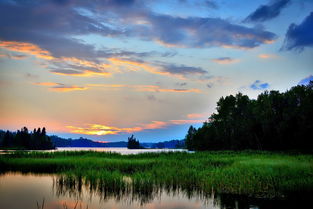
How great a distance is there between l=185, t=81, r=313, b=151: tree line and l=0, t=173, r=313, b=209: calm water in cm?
4960

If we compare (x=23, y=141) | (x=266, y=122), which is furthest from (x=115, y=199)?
(x=23, y=141)

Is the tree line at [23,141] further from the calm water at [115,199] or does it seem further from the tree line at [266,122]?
the calm water at [115,199]

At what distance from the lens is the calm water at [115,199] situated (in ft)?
54.5

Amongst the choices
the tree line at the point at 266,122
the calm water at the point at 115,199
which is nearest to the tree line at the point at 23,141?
the tree line at the point at 266,122

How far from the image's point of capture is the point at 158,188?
68.5 ft

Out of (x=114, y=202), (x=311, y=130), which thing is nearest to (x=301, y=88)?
(x=311, y=130)

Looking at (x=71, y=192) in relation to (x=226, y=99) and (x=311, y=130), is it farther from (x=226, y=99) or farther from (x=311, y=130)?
(x=226, y=99)

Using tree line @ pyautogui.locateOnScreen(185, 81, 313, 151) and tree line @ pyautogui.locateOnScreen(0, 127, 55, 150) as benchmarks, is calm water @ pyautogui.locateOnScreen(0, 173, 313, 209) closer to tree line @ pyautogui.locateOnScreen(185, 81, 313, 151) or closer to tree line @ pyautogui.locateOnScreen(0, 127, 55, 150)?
tree line @ pyautogui.locateOnScreen(185, 81, 313, 151)

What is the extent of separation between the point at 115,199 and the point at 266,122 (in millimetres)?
60963

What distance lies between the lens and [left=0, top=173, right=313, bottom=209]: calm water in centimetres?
1662

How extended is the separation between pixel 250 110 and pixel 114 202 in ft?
251

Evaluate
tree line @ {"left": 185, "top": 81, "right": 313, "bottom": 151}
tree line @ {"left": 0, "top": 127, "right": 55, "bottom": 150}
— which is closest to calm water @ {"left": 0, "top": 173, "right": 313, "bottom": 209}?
tree line @ {"left": 185, "top": 81, "right": 313, "bottom": 151}

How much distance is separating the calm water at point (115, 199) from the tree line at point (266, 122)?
163 feet

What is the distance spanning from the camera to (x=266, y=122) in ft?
234
